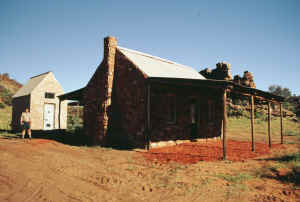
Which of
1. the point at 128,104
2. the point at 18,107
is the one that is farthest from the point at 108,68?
the point at 18,107

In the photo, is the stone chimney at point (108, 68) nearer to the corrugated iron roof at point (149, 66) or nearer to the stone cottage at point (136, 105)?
the stone cottage at point (136, 105)

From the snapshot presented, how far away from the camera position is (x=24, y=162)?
6434 mm

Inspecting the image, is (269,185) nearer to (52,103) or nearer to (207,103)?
(207,103)

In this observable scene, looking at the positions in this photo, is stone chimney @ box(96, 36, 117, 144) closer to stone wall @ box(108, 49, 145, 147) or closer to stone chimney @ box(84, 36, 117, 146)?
stone chimney @ box(84, 36, 117, 146)

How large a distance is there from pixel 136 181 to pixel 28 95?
625 inches

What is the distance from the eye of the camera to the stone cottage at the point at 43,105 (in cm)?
1696

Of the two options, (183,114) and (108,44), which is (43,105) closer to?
(108,44)

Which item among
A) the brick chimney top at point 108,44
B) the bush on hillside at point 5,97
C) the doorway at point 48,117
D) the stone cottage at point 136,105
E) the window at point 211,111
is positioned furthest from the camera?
the bush on hillside at point 5,97

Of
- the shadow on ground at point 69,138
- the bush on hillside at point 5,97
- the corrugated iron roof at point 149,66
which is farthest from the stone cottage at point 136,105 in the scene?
the bush on hillside at point 5,97

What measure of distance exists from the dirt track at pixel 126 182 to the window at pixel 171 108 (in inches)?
178

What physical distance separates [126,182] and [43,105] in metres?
15.4

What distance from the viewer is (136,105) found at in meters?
10.7

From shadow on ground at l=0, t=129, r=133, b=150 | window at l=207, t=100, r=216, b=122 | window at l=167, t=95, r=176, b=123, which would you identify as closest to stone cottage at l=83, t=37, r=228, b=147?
window at l=167, t=95, r=176, b=123

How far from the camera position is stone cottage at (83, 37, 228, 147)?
10.3 metres
